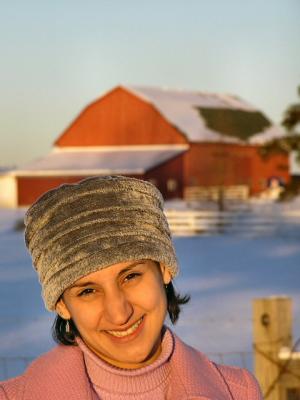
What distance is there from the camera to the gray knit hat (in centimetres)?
178

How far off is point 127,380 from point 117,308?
0.14 m

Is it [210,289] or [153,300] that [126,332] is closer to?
[153,300]

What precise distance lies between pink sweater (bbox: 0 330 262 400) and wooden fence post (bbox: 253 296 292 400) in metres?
1.84

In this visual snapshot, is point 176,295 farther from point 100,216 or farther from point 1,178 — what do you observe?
point 1,178

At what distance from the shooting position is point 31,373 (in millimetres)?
1759

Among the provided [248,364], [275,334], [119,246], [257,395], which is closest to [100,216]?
[119,246]

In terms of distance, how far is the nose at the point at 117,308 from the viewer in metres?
1.74

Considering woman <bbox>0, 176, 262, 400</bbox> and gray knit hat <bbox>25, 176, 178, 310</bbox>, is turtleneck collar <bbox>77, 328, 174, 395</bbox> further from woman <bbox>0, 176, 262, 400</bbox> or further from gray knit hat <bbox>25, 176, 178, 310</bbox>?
gray knit hat <bbox>25, 176, 178, 310</bbox>

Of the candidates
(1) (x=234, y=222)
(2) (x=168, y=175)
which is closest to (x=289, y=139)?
(1) (x=234, y=222)

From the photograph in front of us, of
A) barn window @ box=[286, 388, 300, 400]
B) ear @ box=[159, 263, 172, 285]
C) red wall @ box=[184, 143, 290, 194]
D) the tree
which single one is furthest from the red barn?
ear @ box=[159, 263, 172, 285]

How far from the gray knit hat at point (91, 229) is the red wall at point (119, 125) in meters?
40.6

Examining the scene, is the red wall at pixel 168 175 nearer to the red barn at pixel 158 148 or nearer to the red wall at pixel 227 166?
the red barn at pixel 158 148

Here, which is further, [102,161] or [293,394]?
[102,161]

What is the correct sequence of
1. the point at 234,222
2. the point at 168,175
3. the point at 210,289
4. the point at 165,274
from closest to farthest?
1. the point at 165,274
2. the point at 210,289
3. the point at 234,222
4. the point at 168,175
